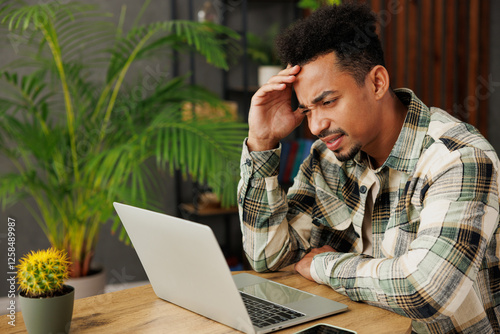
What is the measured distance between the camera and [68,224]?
2334 millimetres

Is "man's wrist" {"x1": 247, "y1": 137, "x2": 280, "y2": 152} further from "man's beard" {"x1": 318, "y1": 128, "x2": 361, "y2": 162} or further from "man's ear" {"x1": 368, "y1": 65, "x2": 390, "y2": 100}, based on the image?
"man's ear" {"x1": 368, "y1": 65, "x2": 390, "y2": 100}

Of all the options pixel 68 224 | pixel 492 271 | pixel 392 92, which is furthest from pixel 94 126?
pixel 492 271

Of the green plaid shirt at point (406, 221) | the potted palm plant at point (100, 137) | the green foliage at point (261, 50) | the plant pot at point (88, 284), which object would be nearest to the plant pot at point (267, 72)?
the green foliage at point (261, 50)

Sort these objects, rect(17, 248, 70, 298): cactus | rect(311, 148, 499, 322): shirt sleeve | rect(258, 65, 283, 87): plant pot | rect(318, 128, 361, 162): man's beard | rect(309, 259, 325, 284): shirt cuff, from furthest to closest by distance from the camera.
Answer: rect(258, 65, 283, 87): plant pot → rect(318, 128, 361, 162): man's beard → rect(309, 259, 325, 284): shirt cuff → rect(311, 148, 499, 322): shirt sleeve → rect(17, 248, 70, 298): cactus

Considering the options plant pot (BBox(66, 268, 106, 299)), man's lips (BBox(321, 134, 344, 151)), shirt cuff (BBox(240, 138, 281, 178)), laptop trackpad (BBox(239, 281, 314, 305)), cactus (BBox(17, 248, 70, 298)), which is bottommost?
plant pot (BBox(66, 268, 106, 299))

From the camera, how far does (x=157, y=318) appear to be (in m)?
1.01

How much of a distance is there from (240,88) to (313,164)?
1967 mm

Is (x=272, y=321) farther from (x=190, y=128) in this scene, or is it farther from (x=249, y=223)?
(x=190, y=128)

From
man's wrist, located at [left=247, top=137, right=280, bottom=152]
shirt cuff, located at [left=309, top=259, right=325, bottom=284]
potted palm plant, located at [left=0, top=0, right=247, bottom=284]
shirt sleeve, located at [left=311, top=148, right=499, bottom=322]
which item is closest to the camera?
shirt sleeve, located at [left=311, top=148, right=499, bottom=322]

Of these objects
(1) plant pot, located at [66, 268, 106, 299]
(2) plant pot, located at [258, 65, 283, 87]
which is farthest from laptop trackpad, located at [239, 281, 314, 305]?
(2) plant pot, located at [258, 65, 283, 87]

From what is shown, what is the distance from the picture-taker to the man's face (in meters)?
1.26

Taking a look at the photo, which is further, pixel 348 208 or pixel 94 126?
pixel 94 126

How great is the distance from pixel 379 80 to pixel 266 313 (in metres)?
0.64

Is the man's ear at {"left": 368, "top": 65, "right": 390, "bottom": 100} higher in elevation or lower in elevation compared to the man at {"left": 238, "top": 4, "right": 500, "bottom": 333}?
higher
